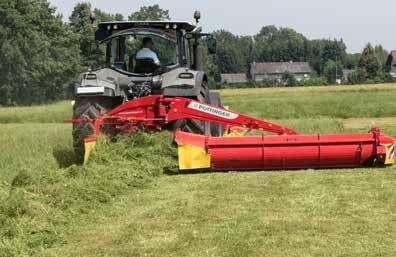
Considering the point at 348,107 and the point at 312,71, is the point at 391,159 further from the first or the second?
the point at 312,71

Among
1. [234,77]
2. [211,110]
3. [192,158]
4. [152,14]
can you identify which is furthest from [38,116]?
[234,77]

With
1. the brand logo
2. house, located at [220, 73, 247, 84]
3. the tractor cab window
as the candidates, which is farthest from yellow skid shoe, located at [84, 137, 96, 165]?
house, located at [220, 73, 247, 84]

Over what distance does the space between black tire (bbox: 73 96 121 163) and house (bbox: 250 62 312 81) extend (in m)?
112

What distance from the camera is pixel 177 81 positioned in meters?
8.87

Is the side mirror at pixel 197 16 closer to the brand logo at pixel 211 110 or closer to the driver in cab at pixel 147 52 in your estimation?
the driver in cab at pixel 147 52

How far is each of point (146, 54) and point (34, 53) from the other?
48.6m

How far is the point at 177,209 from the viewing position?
18.6ft

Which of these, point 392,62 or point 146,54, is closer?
point 146,54

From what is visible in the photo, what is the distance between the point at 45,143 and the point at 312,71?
12245 cm

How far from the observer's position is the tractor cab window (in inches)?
379

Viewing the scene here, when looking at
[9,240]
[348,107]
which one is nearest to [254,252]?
[9,240]

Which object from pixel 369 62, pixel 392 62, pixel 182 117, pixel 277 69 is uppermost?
pixel 392 62

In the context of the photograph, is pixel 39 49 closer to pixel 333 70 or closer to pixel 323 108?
pixel 323 108

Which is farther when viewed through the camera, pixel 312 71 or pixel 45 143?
pixel 312 71
